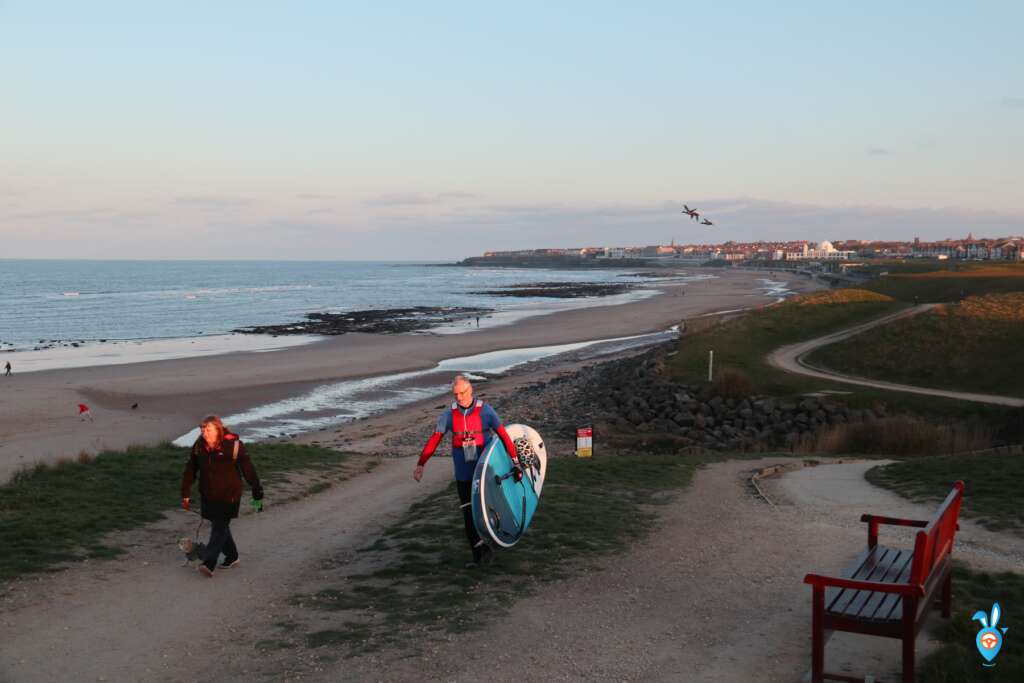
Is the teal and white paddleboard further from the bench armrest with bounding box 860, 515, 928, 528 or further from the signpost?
the signpost

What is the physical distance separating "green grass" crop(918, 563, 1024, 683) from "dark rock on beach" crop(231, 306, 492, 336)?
5926 centimetres

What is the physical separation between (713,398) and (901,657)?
78.6 feet

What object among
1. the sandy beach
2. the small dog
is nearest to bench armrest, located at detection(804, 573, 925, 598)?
the small dog

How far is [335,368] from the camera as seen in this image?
4575cm

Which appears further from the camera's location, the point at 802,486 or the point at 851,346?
the point at 851,346

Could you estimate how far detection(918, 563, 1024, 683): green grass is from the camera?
6.17 meters

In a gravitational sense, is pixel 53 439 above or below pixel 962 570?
below

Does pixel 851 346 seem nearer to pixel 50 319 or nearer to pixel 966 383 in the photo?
pixel 966 383

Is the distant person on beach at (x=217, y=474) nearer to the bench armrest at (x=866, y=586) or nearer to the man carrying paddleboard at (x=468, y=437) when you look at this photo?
the man carrying paddleboard at (x=468, y=437)

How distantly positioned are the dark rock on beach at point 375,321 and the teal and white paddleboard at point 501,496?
5655cm

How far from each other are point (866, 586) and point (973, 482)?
8802 mm

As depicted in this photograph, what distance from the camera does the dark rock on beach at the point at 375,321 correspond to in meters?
67.6

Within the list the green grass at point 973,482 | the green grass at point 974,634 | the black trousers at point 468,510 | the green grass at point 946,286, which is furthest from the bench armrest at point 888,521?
the green grass at point 946,286

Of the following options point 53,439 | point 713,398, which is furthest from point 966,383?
point 53,439
